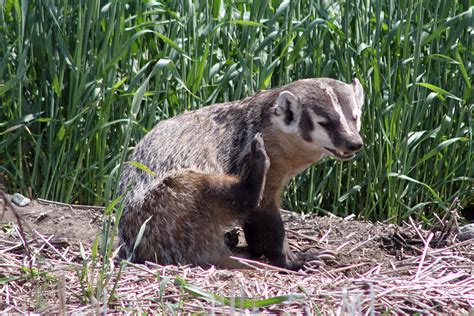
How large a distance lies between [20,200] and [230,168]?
138cm

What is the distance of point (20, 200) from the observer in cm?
534

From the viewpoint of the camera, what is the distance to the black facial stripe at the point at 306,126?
4.64 metres

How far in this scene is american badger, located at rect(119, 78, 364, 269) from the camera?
178 inches

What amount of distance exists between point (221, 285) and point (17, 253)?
1234mm

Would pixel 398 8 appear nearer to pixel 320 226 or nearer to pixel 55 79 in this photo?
pixel 320 226

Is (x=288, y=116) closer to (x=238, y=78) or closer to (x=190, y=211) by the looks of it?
(x=190, y=211)

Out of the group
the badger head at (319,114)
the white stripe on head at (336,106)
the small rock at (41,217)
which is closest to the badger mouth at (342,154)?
the badger head at (319,114)

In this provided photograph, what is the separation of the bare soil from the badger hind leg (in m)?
0.18

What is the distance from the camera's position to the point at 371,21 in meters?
5.75

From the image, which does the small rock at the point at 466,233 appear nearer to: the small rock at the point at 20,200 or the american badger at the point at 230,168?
the american badger at the point at 230,168


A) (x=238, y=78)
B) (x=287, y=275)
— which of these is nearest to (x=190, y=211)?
(x=287, y=275)

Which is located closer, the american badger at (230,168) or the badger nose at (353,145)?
the badger nose at (353,145)

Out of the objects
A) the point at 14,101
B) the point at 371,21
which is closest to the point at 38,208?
the point at 14,101

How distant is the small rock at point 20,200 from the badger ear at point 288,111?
1.59m
